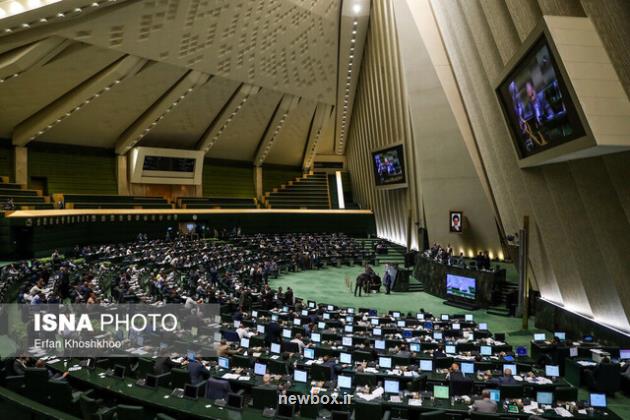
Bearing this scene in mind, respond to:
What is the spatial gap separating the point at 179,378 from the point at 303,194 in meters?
37.4

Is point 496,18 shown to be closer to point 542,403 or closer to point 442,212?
point 542,403

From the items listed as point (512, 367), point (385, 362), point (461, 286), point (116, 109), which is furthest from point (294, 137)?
point (512, 367)

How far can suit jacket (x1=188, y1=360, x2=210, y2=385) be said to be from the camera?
8.40m

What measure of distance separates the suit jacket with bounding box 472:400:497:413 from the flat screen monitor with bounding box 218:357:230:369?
15.0ft

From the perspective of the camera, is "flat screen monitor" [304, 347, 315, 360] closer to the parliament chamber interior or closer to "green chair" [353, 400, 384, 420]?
the parliament chamber interior

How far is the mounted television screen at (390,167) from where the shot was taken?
28.5m

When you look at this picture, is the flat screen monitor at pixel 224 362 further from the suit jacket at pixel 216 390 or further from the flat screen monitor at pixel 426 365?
the flat screen monitor at pixel 426 365

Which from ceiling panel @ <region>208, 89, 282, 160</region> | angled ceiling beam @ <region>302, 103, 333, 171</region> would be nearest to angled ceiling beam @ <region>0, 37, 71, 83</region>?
ceiling panel @ <region>208, 89, 282, 160</region>

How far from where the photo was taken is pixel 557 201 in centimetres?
1213

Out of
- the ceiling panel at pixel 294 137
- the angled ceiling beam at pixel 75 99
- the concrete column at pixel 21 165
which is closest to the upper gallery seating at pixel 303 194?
the ceiling panel at pixel 294 137

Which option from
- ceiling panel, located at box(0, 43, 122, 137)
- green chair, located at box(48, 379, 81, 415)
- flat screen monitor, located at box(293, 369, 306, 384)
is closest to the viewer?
green chair, located at box(48, 379, 81, 415)

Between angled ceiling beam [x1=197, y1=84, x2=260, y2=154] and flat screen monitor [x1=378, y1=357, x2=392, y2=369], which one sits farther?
angled ceiling beam [x1=197, y1=84, x2=260, y2=154]

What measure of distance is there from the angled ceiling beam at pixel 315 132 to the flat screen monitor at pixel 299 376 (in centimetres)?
3268

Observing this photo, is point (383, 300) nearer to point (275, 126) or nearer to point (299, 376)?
point (299, 376)
